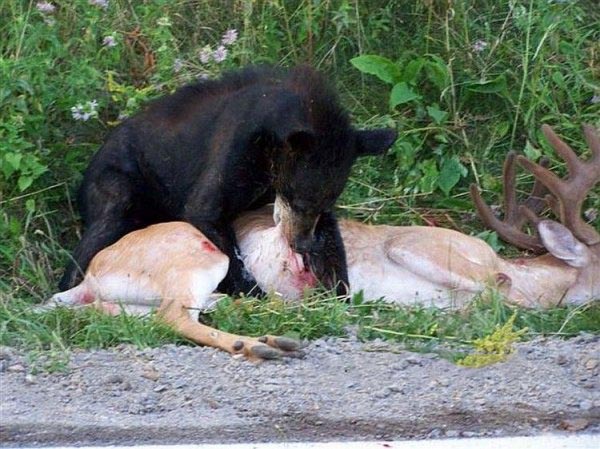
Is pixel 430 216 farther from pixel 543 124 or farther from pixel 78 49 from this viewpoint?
pixel 78 49

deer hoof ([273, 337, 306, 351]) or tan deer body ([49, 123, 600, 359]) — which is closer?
deer hoof ([273, 337, 306, 351])

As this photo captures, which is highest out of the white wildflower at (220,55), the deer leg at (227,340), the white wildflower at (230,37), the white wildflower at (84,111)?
the white wildflower at (230,37)

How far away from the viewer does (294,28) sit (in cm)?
1042

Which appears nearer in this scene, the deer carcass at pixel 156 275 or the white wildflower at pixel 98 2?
the deer carcass at pixel 156 275

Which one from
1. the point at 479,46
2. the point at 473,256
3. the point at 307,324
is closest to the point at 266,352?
the point at 307,324

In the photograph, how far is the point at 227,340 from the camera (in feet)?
23.4

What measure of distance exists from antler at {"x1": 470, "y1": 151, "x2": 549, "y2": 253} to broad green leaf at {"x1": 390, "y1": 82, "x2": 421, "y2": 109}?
3.19ft

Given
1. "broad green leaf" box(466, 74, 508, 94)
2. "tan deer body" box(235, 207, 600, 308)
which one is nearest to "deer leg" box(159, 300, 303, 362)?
"tan deer body" box(235, 207, 600, 308)

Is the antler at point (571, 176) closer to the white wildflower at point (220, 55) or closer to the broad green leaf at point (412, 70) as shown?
the broad green leaf at point (412, 70)

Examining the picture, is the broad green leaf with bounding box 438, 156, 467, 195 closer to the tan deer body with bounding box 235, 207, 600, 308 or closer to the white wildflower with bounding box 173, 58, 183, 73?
the tan deer body with bounding box 235, 207, 600, 308

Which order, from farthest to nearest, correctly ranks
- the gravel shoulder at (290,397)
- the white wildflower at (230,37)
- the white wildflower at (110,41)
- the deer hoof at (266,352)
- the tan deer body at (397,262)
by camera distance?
the white wildflower at (230,37), the white wildflower at (110,41), the tan deer body at (397,262), the deer hoof at (266,352), the gravel shoulder at (290,397)

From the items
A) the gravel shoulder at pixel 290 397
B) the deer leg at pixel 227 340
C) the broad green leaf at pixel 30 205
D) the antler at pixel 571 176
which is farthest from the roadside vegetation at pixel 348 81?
the gravel shoulder at pixel 290 397

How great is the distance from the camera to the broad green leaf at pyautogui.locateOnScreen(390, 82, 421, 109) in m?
9.96

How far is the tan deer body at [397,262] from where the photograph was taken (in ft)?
26.2
